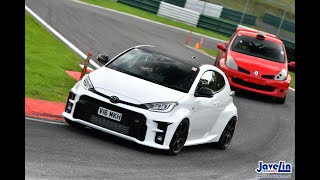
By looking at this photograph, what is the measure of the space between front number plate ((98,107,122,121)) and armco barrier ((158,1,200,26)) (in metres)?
34.2

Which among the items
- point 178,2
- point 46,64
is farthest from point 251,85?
point 178,2

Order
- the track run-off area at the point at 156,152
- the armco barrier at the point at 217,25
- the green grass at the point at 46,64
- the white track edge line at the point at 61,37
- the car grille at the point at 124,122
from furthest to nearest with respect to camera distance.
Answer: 1. the armco barrier at the point at 217,25
2. the white track edge line at the point at 61,37
3. the green grass at the point at 46,64
4. the car grille at the point at 124,122
5. the track run-off area at the point at 156,152

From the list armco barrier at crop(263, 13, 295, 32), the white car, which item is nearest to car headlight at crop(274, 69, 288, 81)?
the white car

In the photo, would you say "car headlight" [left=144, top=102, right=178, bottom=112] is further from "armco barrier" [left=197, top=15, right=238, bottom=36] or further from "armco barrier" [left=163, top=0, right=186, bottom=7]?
"armco barrier" [left=163, top=0, right=186, bottom=7]

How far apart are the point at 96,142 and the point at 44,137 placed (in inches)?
33.4

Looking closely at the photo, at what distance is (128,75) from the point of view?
12.6 meters

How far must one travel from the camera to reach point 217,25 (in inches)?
1794

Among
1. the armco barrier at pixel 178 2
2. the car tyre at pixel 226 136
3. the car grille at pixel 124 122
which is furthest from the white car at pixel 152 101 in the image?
the armco barrier at pixel 178 2

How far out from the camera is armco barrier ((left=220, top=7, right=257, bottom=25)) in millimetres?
47562

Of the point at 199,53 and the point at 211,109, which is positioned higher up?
the point at 211,109

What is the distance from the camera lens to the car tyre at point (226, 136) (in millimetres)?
14172

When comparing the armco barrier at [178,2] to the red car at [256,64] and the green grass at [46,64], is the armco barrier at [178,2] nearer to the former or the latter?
the green grass at [46,64]

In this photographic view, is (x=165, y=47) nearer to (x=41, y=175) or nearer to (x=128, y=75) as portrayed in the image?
(x=128, y=75)
